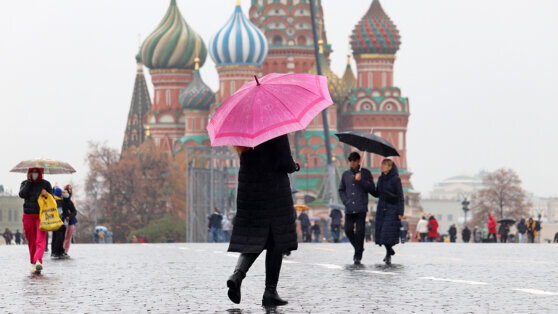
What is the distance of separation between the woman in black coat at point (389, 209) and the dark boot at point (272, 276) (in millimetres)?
5513

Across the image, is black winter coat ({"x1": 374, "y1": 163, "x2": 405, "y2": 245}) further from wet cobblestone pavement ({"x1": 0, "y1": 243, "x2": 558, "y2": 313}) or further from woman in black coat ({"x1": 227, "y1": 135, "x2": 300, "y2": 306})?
woman in black coat ({"x1": 227, "y1": 135, "x2": 300, "y2": 306})

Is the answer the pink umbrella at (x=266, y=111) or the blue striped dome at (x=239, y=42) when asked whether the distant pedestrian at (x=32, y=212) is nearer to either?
the pink umbrella at (x=266, y=111)

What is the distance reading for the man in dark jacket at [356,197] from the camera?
52.2ft

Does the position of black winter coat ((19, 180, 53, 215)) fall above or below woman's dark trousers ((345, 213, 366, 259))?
above

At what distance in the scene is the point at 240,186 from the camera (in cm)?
1055

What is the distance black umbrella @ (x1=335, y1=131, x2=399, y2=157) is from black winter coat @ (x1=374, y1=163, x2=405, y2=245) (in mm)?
309

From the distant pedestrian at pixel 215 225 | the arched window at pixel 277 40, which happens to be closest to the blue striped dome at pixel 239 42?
the arched window at pixel 277 40

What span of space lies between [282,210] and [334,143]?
84.0 metres

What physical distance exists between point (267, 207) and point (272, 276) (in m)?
0.54

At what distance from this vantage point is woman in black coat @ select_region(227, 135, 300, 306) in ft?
34.2

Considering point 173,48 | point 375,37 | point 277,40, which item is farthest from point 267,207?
point 173,48

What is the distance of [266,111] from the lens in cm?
1022

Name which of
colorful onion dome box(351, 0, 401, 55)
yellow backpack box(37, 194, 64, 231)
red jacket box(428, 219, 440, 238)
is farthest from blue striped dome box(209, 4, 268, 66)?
yellow backpack box(37, 194, 64, 231)

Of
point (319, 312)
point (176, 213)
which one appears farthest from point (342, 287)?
point (176, 213)
